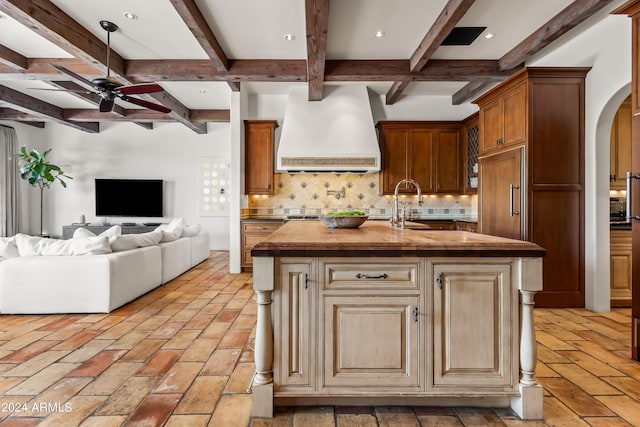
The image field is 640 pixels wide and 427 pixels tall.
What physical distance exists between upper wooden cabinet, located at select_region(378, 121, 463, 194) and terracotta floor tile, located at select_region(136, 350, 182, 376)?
4281mm

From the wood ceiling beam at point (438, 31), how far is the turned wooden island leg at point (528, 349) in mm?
2365

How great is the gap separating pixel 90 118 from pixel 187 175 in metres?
2.11

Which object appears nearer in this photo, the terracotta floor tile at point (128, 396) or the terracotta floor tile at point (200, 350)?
the terracotta floor tile at point (128, 396)

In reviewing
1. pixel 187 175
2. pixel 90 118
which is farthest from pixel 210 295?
pixel 90 118

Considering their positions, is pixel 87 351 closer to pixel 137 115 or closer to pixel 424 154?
pixel 424 154

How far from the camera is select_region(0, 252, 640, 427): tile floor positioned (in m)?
1.74

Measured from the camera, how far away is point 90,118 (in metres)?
6.97

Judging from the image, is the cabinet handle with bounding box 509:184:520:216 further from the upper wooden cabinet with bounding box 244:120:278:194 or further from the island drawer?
the upper wooden cabinet with bounding box 244:120:278:194

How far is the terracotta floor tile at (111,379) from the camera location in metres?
1.99

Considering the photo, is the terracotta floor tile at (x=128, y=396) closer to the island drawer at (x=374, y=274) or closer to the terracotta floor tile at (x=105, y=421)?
the terracotta floor tile at (x=105, y=421)

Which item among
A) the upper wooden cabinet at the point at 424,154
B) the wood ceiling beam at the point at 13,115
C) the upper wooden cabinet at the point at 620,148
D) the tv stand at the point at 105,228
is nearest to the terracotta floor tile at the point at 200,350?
the upper wooden cabinet at the point at 424,154

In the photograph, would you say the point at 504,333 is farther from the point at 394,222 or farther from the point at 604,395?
the point at 394,222

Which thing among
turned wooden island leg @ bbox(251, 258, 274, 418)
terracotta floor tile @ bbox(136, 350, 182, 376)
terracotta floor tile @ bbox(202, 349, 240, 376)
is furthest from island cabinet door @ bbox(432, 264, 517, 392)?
terracotta floor tile @ bbox(136, 350, 182, 376)

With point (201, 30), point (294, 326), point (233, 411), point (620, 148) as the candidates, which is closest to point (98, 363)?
point (233, 411)
